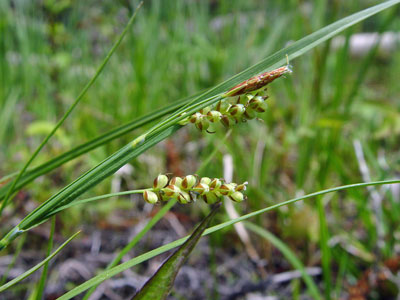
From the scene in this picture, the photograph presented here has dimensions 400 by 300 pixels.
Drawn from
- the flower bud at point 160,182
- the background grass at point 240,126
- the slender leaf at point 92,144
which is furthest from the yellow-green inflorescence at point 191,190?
the background grass at point 240,126

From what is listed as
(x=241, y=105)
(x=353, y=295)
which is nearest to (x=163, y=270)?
(x=241, y=105)

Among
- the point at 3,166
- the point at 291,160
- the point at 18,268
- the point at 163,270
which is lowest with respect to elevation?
the point at 291,160

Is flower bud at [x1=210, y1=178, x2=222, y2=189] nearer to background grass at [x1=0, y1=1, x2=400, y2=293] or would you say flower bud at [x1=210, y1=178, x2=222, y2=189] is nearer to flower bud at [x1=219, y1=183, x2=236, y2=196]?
flower bud at [x1=219, y1=183, x2=236, y2=196]

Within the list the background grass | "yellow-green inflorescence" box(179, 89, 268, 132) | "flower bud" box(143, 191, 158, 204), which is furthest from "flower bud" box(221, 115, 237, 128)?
the background grass

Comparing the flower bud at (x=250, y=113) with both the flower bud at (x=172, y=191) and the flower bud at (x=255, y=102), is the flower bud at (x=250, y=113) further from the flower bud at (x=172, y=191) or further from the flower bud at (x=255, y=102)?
the flower bud at (x=172, y=191)

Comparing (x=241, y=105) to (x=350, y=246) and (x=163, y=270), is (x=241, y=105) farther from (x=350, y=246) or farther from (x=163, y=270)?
(x=350, y=246)

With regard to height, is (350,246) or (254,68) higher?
(254,68)

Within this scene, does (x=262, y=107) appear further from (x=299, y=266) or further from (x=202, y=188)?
(x=299, y=266)

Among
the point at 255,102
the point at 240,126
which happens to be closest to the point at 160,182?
the point at 255,102
